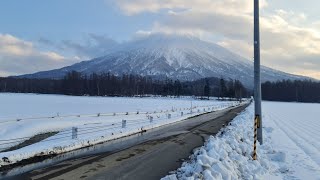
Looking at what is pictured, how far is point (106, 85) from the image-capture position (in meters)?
167

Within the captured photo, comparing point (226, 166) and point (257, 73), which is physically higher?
point (257, 73)

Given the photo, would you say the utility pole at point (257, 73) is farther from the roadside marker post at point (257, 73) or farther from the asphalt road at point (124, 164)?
the asphalt road at point (124, 164)

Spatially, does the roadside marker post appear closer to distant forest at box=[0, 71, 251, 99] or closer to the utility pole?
the utility pole

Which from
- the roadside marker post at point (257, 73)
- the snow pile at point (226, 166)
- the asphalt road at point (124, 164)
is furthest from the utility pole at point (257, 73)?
the asphalt road at point (124, 164)

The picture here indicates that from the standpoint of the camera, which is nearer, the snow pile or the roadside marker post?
the snow pile

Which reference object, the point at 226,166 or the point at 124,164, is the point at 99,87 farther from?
the point at 226,166

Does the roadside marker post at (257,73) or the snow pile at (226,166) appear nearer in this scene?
the snow pile at (226,166)

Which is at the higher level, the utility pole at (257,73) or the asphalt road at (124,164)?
the utility pole at (257,73)

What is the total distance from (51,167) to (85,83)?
513ft

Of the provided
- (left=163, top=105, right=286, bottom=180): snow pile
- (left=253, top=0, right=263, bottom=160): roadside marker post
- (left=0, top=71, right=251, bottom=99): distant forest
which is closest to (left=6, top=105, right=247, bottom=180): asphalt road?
→ (left=163, top=105, right=286, bottom=180): snow pile

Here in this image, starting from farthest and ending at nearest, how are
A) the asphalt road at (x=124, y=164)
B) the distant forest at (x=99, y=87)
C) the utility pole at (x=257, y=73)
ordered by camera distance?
the distant forest at (x=99, y=87)
the utility pole at (x=257, y=73)
the asphalt road at (x=124, y=164)

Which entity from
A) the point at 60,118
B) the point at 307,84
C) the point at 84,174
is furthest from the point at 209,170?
the point at 307,84

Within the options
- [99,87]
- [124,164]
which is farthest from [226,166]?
[99,87]

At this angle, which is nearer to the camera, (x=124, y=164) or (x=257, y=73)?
(x=124, y=164)
